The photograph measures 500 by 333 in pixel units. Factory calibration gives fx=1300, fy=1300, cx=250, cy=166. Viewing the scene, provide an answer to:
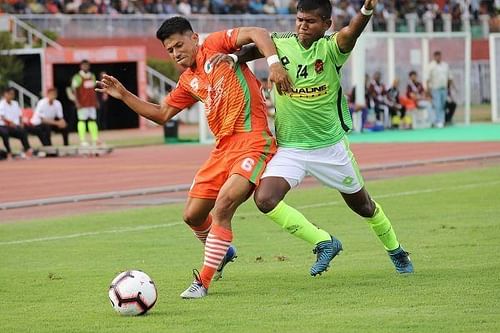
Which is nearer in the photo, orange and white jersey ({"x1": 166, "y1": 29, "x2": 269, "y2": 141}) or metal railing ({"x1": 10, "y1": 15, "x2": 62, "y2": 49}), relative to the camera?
orange and white jersey ({"x1": 166, "y1": 29, "x2": 269, "y2": 141})

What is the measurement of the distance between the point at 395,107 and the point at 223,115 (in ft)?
98.5

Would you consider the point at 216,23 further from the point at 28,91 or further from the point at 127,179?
the point at 127,179

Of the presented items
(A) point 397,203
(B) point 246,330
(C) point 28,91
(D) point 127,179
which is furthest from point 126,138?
(B) point 246,330

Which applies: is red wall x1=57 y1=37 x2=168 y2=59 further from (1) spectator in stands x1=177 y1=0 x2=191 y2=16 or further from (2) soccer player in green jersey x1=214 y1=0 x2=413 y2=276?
(2) soccer player in green jersey x1=214 y1=0 x2=413 y2=276

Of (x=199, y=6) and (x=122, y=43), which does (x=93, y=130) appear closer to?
(x=122, y=43)

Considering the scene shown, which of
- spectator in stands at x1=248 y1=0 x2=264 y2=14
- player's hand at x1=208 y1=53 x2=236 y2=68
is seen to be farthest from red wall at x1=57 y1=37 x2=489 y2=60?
player's hand at x1=208 y1=53 x2=236 y2=68

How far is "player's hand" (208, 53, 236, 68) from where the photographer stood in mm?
9820

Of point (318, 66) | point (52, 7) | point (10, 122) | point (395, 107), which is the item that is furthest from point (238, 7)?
point (318, 66)

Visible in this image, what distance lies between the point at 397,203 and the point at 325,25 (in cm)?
778

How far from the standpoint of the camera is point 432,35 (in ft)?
137

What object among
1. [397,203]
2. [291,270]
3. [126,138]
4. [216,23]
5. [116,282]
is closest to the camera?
[116,282]

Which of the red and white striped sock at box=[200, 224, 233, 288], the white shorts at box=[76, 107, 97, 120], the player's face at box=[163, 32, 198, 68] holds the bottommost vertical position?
the red and white striped sock at box=[200, 224, 233, 288]

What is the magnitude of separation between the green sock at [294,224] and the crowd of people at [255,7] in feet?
115

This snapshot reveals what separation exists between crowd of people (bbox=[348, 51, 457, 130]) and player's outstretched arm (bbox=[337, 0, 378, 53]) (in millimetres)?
28209
